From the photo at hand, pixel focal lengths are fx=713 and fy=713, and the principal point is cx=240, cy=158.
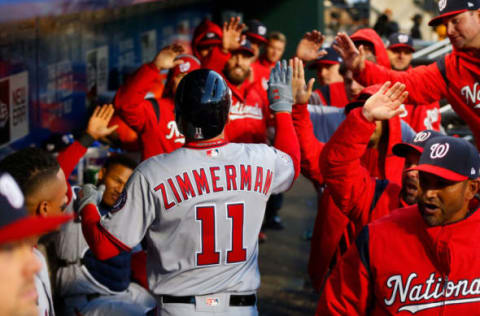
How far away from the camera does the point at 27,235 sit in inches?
52.7

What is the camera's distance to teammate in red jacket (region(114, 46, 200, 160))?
4695 mm

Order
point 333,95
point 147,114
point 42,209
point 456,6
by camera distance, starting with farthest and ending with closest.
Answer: point 333,95, point 147,114, point 456,6, point 42,209

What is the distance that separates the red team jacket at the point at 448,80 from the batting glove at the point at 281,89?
873 mm

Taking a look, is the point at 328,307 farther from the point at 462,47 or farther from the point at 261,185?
the point at 462,47

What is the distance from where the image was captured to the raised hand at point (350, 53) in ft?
13.8

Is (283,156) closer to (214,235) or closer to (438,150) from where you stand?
(214,235)

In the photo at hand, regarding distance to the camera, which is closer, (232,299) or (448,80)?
(232,299)

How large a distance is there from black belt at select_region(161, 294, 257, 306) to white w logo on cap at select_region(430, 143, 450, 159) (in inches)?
38.8

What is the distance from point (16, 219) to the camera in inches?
58.8

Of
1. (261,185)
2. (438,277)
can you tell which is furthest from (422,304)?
(261,185)

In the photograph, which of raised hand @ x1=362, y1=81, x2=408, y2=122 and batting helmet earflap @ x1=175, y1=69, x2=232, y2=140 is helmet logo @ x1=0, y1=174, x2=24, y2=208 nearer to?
batting helmet earflap @ x1=175, y1=69, x2=232, y2=140

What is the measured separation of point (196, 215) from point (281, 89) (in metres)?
0.89

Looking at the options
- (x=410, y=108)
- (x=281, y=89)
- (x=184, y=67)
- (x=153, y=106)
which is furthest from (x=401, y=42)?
(x=281, y=89)

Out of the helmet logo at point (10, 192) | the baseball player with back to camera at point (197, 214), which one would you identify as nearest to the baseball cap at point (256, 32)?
the baseball player with back to camera at point (197, 214)
